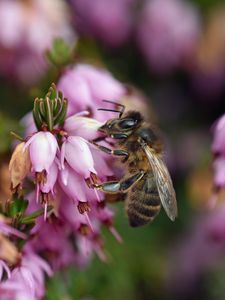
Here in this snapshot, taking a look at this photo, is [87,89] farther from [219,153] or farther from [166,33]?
[166,33]

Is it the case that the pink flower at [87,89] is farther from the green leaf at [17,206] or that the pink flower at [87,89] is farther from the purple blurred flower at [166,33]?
the purple blurred flower at [166,33]

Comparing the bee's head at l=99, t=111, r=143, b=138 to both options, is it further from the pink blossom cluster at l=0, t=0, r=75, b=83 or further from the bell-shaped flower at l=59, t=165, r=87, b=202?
the pink blossom cluster at l=0, t=0, r=75, b=83

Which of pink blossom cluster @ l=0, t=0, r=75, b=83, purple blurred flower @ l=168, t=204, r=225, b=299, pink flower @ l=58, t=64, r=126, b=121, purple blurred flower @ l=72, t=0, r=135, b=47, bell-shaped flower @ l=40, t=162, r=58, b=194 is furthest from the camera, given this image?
purple blurred flower @ l=72, t=0, r=135, b=47

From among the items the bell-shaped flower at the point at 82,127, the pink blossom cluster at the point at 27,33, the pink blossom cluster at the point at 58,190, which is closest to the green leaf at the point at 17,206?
the pink blossom cluster at the point at 58,190

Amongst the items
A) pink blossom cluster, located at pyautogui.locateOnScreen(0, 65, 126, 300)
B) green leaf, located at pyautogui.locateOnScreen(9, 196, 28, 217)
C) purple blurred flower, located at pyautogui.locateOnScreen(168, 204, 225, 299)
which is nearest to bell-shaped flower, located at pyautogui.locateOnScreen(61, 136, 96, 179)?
pink blossom cluster, located at pyautogui.locateOnScreen(0, 65, 126, 300)

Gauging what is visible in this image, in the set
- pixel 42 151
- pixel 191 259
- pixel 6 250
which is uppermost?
pixel 42 151

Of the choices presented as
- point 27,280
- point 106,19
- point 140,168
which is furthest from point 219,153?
point 106,19
